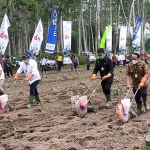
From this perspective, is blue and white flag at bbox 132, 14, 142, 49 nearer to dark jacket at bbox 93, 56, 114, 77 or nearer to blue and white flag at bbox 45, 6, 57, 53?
blue and white flag at bbox 45, 6, 57, 53

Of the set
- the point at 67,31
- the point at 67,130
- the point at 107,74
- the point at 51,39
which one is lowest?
the point at 67,130

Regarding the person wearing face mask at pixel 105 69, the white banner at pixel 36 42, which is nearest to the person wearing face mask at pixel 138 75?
the person wearing face mask at pixel 105 69

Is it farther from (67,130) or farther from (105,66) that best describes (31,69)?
(67,130)

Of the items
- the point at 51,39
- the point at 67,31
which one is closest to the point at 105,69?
the point at 51,39

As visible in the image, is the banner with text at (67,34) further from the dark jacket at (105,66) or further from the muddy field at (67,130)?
the dark jacket at (105,66)

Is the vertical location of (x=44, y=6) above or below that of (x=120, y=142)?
above

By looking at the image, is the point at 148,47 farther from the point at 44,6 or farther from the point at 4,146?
the point at 4,146

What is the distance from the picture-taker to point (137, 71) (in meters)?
9.00

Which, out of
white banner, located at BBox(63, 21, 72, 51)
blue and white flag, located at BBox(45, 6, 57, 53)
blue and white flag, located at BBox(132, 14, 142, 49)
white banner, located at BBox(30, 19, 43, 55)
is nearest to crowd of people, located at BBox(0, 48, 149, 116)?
blue and white flag, located at BBox(45, 6, 57, 53)

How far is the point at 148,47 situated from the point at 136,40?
41.3 meters

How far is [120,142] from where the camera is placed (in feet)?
20.1

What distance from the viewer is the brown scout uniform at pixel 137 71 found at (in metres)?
8.91

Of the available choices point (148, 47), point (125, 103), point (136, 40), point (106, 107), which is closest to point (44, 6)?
point (136, 40)

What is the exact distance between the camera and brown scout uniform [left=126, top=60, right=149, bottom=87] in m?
8.91
